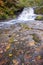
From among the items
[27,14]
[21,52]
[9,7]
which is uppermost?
[21,52]

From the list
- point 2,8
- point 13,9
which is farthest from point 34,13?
point 2,8

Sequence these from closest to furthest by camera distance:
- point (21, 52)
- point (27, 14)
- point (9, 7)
A: 1. point (21, 52)
2. point (9, 7)
3. point (27, 14)

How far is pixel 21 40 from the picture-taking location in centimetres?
665

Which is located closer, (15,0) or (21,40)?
(21,40)

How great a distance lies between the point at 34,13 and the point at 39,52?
11319mm

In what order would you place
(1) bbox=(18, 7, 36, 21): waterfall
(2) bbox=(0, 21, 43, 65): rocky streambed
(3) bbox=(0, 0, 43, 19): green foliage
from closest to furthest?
(2) bbox=(0, 21, 43, 65): rocky streambed → (3) bbox=(0, 0, 43, 19): green foliage → (1) bbox=(18, 7, 36, 21): waterfall

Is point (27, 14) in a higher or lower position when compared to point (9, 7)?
lower

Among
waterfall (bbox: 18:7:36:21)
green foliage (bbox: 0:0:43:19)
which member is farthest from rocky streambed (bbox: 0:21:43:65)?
waterfall (bbox: 18:7:36:21)

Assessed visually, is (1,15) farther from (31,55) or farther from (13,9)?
(31,55)

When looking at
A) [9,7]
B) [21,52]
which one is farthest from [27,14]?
[21,52]

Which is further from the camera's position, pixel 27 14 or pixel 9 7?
pixel 27 14

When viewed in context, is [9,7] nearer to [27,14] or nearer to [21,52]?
[27,14]

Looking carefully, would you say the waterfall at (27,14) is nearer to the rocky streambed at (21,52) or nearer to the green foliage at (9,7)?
the green foliage at (9,7)

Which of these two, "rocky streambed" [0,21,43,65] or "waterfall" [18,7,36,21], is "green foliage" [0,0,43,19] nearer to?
"waterfall" [18,7,36,21]
